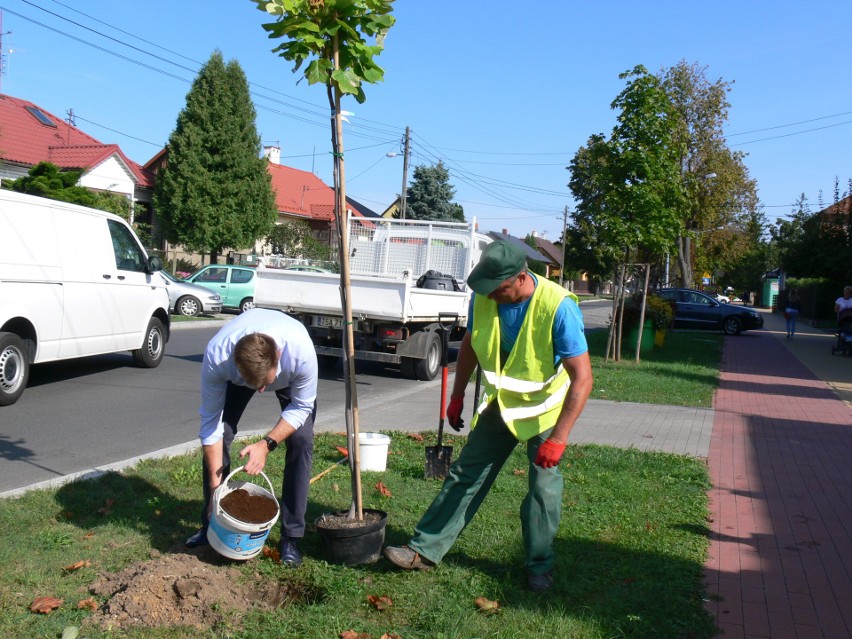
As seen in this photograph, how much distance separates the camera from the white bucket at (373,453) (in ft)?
21.5

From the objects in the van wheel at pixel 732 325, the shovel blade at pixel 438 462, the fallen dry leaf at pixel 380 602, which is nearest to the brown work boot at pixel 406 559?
the fallen dry leaf at pixel 380 602

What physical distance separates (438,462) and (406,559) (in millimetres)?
2173

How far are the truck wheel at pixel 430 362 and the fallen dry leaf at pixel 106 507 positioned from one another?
7904 mm

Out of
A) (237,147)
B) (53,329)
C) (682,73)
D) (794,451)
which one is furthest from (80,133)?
(794,451)

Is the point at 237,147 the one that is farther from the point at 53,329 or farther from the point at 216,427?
the point at 216,427

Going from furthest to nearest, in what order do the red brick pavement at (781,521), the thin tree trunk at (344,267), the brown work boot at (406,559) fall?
the thin tree trunk at (344,267), the brown work boot at (406,559), the red brick pavement at (781,521)

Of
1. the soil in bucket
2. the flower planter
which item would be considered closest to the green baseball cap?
the soil in bucket

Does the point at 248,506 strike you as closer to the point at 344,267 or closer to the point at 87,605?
the point at 87,605

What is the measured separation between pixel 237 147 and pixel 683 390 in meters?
28.3

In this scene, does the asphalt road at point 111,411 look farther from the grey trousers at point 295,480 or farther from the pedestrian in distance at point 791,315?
the pedestrian in distance at point 791,315

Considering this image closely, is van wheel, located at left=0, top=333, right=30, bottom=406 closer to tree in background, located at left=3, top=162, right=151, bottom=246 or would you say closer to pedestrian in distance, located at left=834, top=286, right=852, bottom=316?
tree in background, located at left=3, top=162, right=151, bottom=246

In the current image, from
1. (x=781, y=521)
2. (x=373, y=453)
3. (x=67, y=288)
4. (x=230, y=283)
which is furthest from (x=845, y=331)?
(x=67, y=288)

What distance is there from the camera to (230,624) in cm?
378

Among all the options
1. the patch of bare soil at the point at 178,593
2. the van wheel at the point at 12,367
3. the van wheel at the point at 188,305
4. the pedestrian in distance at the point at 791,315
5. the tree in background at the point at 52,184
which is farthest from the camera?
the pedestrian in distance at the point at 791,315
